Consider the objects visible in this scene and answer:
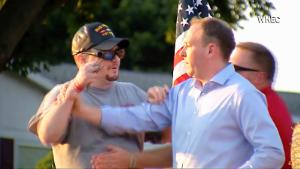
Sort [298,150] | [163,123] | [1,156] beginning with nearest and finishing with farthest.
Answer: [163,123] < [298,150] < [1,156]

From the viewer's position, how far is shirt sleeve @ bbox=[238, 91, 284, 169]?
5570 millimetres

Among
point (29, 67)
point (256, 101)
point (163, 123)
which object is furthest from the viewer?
point (29, 67)

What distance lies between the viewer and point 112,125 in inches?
241

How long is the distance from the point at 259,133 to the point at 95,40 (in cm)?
123

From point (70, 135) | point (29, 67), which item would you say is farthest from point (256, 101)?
point (29, 67)

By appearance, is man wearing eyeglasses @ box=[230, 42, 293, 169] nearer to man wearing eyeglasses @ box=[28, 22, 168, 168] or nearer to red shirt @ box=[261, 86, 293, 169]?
red shirt @ box=[261, 86, 293, 169]

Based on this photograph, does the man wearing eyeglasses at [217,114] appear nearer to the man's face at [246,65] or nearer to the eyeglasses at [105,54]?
the eyeglasses at [105,54]

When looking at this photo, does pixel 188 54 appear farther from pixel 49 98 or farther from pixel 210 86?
pixel 49 98

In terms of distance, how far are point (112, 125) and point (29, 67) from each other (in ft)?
41.3

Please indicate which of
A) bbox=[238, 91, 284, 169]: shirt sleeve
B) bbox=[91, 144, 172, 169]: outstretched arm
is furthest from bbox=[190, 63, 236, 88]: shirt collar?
bbox=[91, 144, 172, 169]: outstretched arm

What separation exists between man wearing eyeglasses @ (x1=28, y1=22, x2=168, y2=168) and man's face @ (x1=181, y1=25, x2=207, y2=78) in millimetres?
573

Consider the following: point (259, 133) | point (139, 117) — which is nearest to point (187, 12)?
point (139, 117)

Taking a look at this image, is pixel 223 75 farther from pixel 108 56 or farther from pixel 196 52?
pixel 108 56

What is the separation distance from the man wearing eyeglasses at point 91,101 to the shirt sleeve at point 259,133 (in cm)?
92
